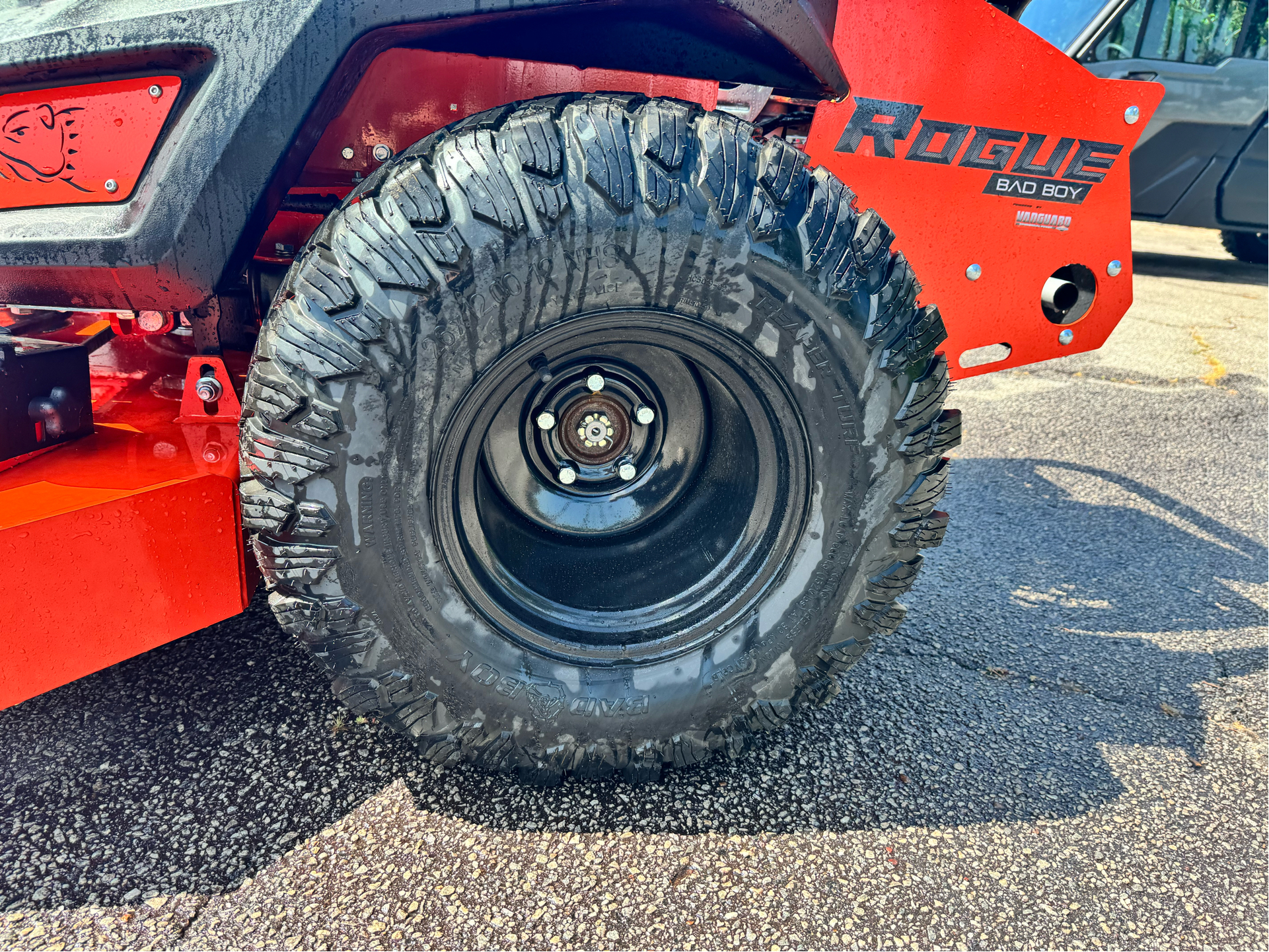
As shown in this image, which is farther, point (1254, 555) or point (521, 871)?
point (1254, 555)

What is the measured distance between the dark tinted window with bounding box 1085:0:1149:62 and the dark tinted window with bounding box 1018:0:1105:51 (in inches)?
199

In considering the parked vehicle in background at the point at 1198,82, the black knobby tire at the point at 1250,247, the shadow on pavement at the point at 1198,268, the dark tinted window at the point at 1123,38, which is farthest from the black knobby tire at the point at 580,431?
the black knobby tire at the point at 1250,247

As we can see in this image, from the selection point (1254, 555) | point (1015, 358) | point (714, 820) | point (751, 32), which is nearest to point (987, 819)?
point (714, 820)

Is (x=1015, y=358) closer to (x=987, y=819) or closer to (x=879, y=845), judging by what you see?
(x=987, y=819)

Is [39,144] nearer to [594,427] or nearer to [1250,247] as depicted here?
[594,427]

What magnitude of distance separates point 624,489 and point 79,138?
1.33 meters

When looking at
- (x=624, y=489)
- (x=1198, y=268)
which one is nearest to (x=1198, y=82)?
(x=1198, y=268)

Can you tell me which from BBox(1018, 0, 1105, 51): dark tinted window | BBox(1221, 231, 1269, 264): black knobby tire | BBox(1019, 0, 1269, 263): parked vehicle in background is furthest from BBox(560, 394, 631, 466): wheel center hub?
BBox(1221, 231, 1269, 264): black knobby tire

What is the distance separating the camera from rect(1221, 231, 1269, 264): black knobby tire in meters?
10.1

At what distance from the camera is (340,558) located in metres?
1.55

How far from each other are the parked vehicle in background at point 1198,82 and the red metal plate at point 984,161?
262 inches

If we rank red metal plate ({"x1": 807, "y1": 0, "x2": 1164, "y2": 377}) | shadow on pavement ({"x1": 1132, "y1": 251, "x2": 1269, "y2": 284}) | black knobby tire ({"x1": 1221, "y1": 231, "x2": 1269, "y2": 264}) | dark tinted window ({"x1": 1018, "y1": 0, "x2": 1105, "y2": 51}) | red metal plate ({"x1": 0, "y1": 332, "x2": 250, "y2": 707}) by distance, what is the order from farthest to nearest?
black knobby tire ({"x1": 1221, "y1": 231, "x2": 1269, "y2": 264}) < shadow on pavement ({"x1": 1132, "y1": 251, "x2": 1269, "y2": 284}) < dark tinted window ({"x1": 1018, "y1": 0, "x2": 1105, "y2": 51}) < red metal plate ({"x1": 807, "y1": 0, "x2": 1164, "y2": 377}) < red metal plate ({"x1": 0, "y1": 332, "x2": 250, "y2": 707})

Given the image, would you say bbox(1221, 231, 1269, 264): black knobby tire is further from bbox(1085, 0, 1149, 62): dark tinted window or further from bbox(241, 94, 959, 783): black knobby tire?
bbox(241, 94, 959, 783): black knobby tire

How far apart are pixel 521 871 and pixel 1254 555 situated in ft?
11.0
